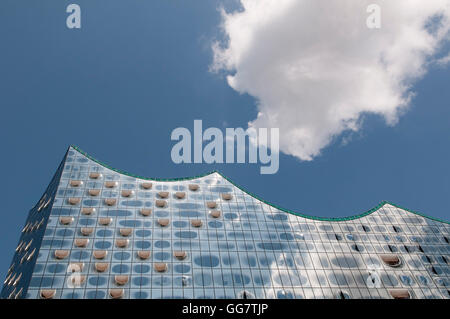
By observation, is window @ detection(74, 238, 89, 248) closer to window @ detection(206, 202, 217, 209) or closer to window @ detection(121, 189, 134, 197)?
window @ detection(121, 189, 134, 197)

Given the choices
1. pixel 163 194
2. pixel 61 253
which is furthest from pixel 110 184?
pixel 61 253

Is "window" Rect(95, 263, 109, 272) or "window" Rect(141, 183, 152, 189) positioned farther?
"window" Rect(141, 183, 152, 189)

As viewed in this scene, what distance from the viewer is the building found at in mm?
39500

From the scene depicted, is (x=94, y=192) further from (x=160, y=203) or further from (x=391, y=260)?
(x=391, y=260)

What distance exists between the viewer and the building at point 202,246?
39500mm

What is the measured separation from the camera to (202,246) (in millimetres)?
43562

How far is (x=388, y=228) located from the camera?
4944 cm

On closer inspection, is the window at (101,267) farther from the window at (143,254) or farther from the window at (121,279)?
the window at (143,254)

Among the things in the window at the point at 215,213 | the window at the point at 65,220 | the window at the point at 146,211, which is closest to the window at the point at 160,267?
the window at the point at 146,211

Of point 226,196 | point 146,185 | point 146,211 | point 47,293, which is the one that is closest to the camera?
point 47,293

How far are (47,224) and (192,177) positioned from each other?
1721cm

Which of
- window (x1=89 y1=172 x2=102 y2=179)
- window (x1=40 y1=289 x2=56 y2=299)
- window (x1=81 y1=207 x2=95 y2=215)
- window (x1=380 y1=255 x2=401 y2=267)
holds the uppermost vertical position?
window (x1=89 y1=172 x2=102 y2=179)

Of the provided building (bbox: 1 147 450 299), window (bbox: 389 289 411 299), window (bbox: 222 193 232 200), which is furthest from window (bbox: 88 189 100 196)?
window (bbox: 389 289 411 299)
